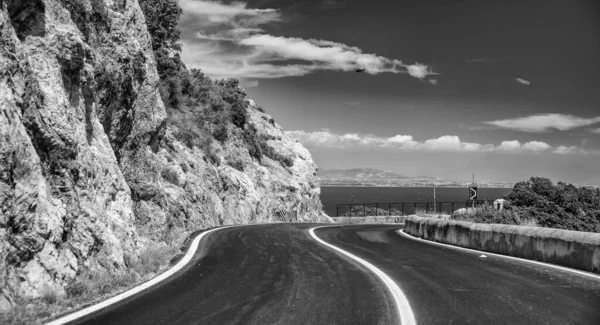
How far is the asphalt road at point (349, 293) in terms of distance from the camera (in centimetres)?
600

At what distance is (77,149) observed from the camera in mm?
9234

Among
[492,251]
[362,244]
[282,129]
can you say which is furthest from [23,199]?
[282,129]

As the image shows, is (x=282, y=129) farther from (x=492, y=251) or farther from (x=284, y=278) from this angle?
(x=284, y=278)

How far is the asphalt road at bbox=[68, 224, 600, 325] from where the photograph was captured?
19.7 feet

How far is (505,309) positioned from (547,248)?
5.08m

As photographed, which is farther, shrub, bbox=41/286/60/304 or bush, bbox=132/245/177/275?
bush, bbox=132/245/177/275

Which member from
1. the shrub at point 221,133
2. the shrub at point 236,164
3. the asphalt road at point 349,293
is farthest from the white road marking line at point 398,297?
the shrub at point 221,133

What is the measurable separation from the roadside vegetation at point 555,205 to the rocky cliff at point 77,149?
15.7 meters

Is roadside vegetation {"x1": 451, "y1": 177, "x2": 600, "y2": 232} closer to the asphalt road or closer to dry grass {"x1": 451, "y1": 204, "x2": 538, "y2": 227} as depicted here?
dry grass {"x1": 451, "y1": 204, "x2": 538, "y2": 227}

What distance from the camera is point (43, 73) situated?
9.12 metres

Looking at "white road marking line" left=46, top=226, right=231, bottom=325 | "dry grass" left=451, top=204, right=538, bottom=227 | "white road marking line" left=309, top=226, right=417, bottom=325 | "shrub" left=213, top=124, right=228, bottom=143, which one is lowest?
"white road marking line" left=309, top=226, right=417, bottom=325

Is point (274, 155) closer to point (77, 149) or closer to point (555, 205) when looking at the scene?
point (555, 205)

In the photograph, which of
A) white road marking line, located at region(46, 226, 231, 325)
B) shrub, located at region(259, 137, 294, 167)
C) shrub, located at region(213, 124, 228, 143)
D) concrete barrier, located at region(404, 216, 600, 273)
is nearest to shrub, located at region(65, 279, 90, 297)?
white road marking line, located at region(46, 226, 231, 325)

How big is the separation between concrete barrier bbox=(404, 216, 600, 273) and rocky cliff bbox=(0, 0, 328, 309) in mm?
9298
